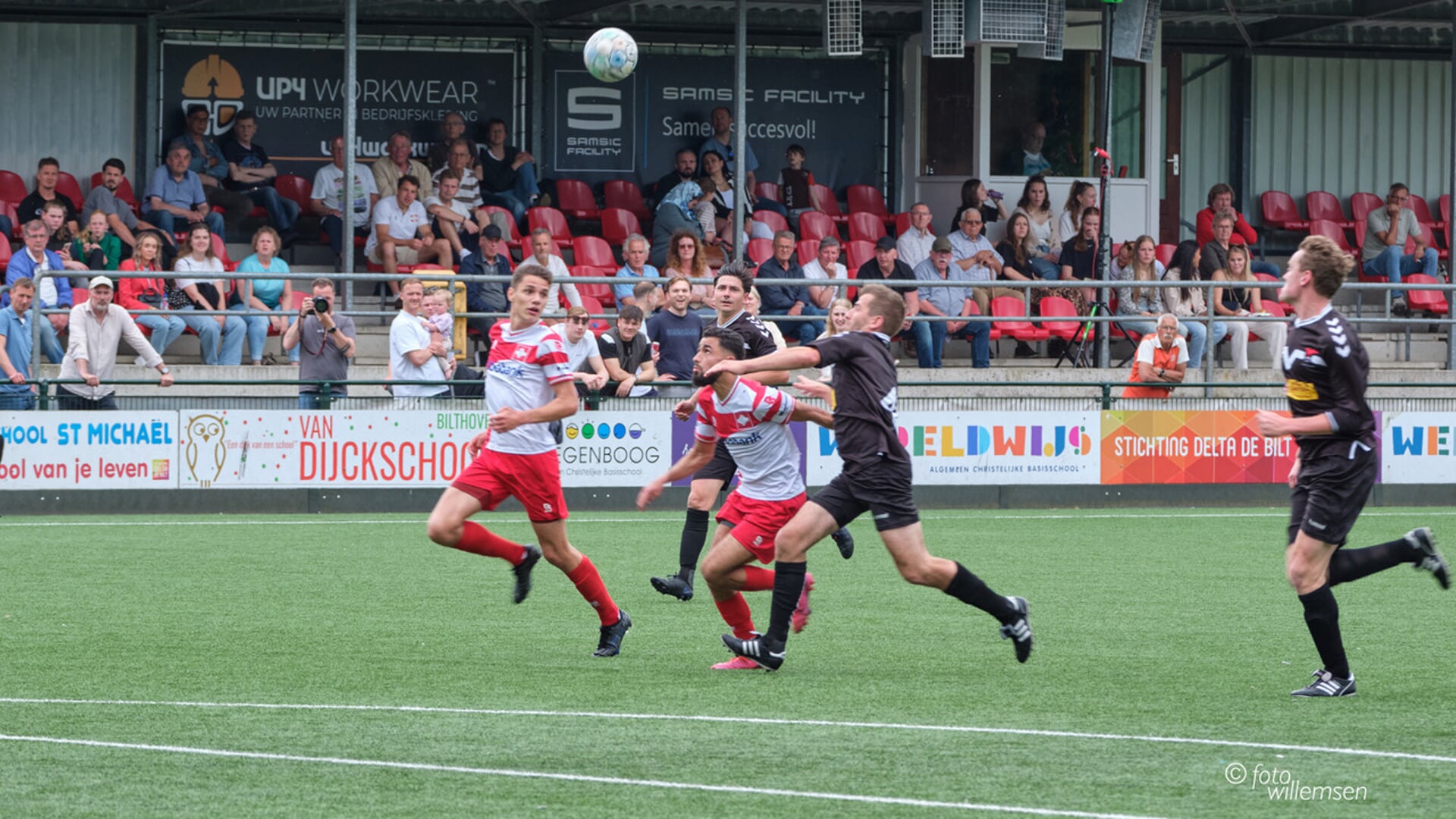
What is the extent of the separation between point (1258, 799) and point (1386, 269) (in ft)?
61.3

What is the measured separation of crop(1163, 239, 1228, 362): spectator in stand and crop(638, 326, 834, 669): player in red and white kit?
10529 millimetres

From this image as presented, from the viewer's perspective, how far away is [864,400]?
7.52 metres

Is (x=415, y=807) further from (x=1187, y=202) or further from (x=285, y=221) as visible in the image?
(x=1187, y=202)

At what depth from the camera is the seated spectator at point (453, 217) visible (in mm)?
19297

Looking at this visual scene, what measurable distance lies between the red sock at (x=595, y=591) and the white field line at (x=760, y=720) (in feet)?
4.82

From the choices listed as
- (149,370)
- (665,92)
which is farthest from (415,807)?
(665,92)

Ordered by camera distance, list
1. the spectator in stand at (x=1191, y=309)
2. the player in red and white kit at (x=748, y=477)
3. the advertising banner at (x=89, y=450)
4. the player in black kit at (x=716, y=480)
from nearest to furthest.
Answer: the player in red and white kit at (x=748, y=477)
the player in black kit at (x=716, y=480)
the advertising banner at (x=89, y=450)
the spectator in stand at (x=1191, y=309)

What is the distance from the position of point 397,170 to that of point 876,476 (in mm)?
13778

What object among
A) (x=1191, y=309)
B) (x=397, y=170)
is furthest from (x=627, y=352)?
(x=1191, y=309)

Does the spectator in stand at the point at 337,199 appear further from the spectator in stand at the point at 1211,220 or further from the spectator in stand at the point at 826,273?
the spectator in stand at the point at 1211,220

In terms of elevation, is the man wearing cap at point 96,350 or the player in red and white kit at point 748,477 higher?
the man wearing cap at point 96,350

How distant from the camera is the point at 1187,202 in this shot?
84.7 feet

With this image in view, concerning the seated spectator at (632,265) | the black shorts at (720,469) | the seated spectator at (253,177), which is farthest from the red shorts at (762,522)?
the seated spectator at (253,177)

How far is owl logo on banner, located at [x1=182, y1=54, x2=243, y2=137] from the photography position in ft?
73.6
